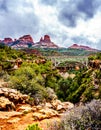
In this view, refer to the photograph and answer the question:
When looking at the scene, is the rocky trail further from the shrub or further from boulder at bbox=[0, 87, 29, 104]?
the shrub

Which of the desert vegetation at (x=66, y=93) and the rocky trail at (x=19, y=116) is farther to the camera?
the rocky trail at (x=19, y=116)

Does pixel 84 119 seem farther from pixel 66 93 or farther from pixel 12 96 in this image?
pixel 66 93

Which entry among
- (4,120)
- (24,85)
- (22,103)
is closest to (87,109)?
(4,120)

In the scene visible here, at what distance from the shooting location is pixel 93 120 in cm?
1078

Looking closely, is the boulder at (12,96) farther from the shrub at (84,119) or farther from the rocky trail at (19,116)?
the shrub at (84,119)

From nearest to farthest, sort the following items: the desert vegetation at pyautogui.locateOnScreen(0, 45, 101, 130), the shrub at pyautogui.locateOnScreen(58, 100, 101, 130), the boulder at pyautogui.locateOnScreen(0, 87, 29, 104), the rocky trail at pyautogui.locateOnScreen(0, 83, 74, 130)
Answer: the shrub at pyautogui.locateOnScreen(58, 100, 101, 130) → the desert vegetation at pyautogui.locateOnScreen(0, 45, 101, 130) → the rocky trail at pyautogui.locateOnScreen(0, 83, 74, 130) → the boulder at pyautogui.locateOnScreen(0, 87, 29, 104)

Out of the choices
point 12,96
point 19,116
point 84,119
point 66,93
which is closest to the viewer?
point 84,119

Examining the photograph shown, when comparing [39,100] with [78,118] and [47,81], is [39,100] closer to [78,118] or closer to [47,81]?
[78,118]

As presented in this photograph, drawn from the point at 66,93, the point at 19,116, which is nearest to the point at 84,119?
the point at 19,116

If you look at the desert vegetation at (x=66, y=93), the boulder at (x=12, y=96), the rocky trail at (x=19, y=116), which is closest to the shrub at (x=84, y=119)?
the desert vegetation at (x=66, y=93)

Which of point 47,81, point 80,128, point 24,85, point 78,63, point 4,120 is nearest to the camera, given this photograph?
point 80,128

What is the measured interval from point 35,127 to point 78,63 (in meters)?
103

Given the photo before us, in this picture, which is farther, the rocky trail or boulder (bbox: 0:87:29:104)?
boulder (bbox: 0:87:29:104)

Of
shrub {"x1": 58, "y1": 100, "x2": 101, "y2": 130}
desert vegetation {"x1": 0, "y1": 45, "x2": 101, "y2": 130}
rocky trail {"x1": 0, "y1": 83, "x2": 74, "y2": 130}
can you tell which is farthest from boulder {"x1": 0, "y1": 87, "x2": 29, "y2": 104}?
shrub {"x1": 58, "y1": 100, "x2": 101, "y2": 130}
